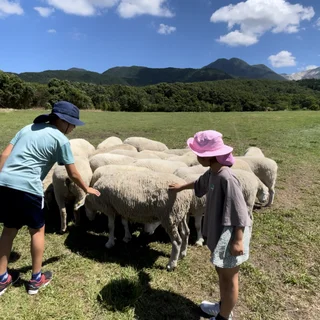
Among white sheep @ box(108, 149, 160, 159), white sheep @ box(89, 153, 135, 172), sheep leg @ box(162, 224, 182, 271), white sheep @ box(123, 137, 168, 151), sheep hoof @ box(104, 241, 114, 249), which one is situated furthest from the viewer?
white sheep @ box(123, 137, 168, 151)

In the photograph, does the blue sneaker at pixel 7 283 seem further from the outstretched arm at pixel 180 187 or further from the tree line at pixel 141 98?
the tree line at pixel 141 98

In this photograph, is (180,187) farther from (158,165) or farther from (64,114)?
(158,165)

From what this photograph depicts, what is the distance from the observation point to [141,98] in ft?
262

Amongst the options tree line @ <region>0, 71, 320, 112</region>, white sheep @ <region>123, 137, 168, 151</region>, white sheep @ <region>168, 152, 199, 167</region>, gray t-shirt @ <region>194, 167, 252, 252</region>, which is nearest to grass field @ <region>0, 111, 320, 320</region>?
gray t-shirt @ <region>194, 167, 252, 252</region>

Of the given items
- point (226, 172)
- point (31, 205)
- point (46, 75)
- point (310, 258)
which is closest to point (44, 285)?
point (31, 205)

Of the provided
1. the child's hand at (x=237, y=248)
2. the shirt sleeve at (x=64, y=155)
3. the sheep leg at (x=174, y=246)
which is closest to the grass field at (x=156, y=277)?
the sheep leg at (x=174, y=246)

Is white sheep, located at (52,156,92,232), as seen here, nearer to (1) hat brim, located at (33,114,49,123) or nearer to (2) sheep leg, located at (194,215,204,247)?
(1) hat brim, located at (33,114,49,123)

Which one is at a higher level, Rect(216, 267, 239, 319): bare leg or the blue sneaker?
Rect(216, 267, 239, 319): bare leg

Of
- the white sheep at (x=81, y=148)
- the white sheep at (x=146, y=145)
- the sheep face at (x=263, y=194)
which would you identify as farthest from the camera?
the white sheep at (x=146, y=145)

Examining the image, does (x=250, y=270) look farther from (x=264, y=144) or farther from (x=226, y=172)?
(x=264, y=144)

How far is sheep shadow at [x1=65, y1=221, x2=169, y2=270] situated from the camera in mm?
4426

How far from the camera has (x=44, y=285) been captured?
367 centimetres

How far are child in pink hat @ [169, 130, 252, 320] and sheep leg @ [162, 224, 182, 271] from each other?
1.23m

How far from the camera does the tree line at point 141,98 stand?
51875 mm
